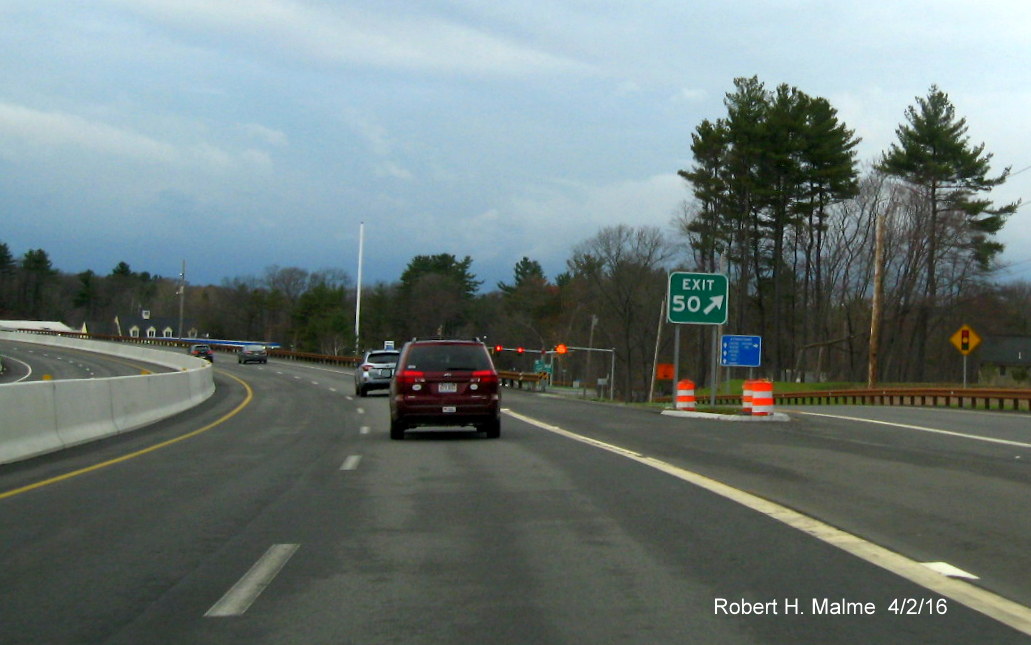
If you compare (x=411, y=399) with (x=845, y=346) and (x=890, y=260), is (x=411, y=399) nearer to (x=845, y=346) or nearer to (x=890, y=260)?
(x=890, y=260)

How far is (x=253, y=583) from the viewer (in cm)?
716

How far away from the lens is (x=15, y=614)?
6441 millimetres

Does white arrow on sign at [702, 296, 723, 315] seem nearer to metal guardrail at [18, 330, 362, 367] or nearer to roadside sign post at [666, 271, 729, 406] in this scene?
roadside sign post at [666, 271, 729, 406]

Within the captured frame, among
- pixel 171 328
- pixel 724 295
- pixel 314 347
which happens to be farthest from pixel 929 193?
Result: pixel 171 328

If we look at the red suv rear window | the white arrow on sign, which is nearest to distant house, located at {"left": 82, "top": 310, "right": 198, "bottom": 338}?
the white arrow on sign

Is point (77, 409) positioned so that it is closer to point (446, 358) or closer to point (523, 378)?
point (446, 358)

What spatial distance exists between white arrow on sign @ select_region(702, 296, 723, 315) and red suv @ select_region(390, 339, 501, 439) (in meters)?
11.9

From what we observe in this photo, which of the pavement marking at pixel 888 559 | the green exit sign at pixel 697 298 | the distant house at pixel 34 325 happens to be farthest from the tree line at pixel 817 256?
the distant house at pixel 34 325

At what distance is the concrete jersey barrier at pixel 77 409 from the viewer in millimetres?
16078

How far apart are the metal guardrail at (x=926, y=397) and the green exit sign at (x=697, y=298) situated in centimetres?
1439

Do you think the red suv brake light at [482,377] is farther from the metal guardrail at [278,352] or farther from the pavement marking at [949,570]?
the metal guardrail at [278,352]

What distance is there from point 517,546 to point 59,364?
75377mm

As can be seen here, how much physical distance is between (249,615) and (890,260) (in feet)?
239

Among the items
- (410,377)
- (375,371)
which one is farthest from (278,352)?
(410,377)
